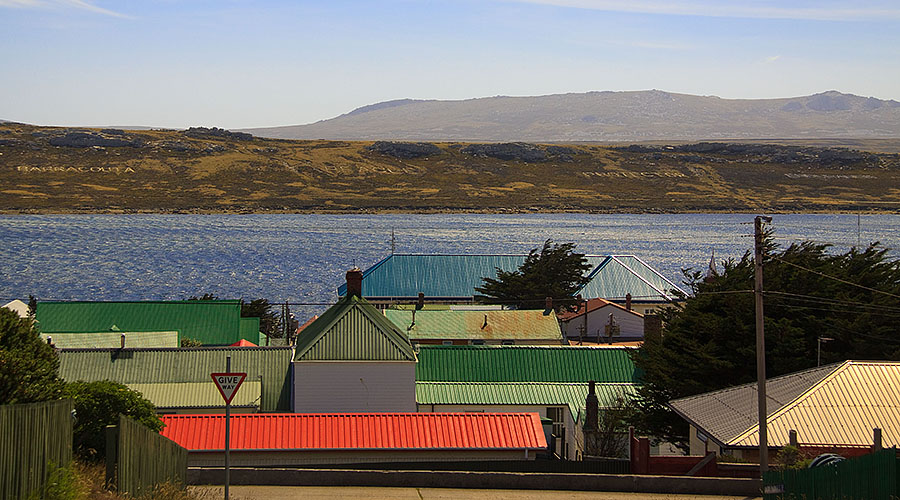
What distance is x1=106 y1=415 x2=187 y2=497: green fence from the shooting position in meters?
14.0

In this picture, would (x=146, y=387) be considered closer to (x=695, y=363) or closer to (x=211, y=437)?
(x=211, y=437)

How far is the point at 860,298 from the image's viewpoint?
116 feet

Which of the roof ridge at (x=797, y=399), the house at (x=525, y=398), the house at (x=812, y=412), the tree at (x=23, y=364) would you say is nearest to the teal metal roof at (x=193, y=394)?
the house at (x=525, y=398)

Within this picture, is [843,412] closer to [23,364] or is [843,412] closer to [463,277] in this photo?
[23,364]

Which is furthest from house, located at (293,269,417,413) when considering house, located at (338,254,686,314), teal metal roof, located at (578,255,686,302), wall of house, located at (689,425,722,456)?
teal metal roof, located at (578,255,686,302)

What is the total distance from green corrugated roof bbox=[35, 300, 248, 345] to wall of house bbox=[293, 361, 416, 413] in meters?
13.8

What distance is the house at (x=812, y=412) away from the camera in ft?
69.4

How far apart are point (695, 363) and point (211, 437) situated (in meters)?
14.3

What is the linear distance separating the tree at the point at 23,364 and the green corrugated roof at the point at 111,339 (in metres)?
22.3

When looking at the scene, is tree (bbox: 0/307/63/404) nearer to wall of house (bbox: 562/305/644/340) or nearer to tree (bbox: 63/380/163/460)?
tree (bbox: 63/380/163/460)

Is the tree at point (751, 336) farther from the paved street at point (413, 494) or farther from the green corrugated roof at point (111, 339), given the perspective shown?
the green corrugated roof at point (111, 339)

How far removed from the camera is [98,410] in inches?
722

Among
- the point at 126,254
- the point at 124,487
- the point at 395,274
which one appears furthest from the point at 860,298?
the point at 126,254

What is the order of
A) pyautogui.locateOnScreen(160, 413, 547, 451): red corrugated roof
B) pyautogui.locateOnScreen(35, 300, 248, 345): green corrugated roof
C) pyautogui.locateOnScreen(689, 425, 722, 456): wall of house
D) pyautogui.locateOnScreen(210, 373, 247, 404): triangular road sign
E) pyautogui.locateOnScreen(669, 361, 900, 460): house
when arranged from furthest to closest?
1. pyautogui.locateOnScreen(35, 300, 248, 345): green corrugated roof
2. pyautogui.locateOnScreen(689, 425, 722, 456): wall of house
3. pyautogui.locateOnScreen(160, 413, 547, 451): red corrugated roof
4. pyautogui.locateOnScreen(669, 361, 900, 460): house
5. pyautogui.locateOnScreen(210, 373, 247, 404): triangular road sign
